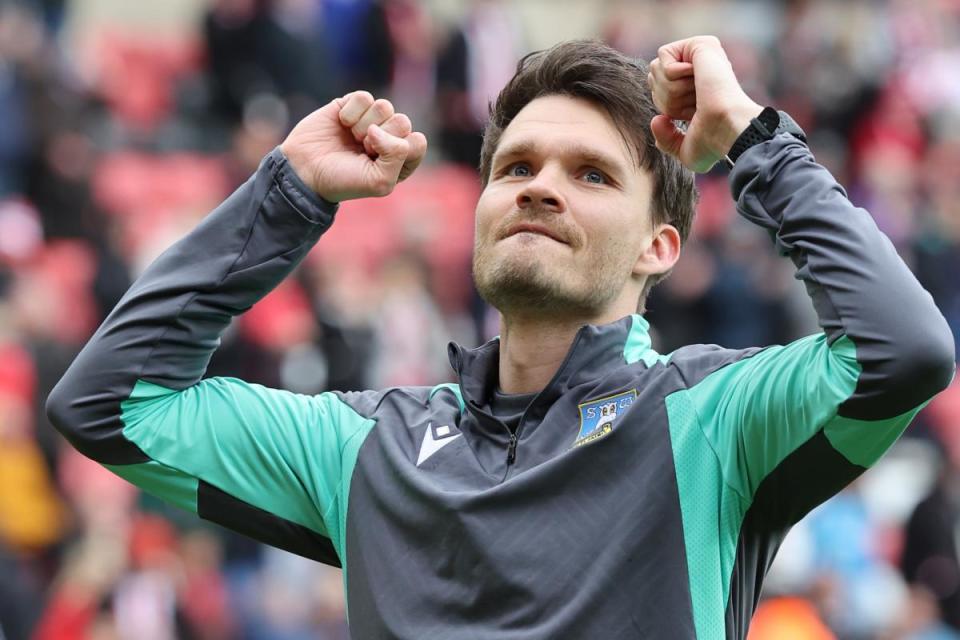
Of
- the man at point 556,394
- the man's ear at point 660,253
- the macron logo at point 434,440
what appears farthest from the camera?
the man's ear at point 660,253

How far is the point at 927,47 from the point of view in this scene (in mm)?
14305

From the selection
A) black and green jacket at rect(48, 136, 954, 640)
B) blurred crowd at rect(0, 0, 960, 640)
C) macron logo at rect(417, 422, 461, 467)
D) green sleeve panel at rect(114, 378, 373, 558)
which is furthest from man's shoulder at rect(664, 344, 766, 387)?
blurred crowd at rect(0, 0, 960, 640)

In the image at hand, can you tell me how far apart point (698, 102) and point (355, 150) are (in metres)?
0.82

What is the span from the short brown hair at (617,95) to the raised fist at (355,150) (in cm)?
33

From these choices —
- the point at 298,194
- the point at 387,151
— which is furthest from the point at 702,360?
the point at 298,194

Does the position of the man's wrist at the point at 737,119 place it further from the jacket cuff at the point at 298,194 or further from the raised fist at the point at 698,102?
the jacket cuff at the point at 298,194

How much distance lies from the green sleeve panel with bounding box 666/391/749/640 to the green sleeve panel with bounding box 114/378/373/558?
0.75m

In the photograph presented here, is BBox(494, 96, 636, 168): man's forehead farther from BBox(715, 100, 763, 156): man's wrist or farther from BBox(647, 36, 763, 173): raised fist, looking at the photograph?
BBox(715, 100, 763, 156): man's wrist

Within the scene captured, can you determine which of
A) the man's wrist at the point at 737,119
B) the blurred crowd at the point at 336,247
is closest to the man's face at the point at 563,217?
the man's wrist at the point at 737,119

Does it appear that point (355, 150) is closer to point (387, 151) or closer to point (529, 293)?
point (387, 151)

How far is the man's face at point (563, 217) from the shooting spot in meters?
3.54

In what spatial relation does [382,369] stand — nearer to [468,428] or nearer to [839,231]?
[468,428]

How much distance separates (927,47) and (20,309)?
27.9 ft

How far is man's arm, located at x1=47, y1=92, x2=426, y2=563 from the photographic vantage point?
3.55 meters
